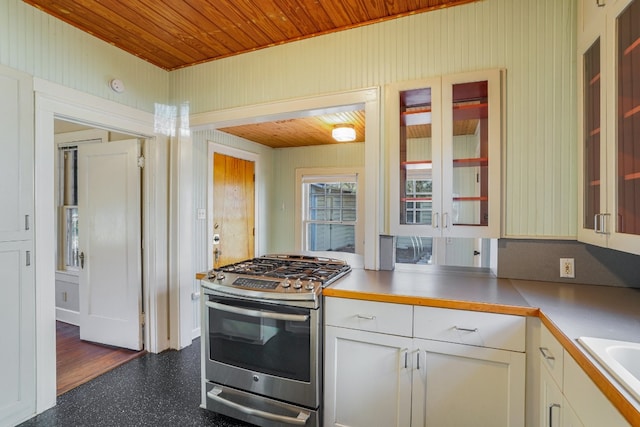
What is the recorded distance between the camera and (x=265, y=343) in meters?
1.91

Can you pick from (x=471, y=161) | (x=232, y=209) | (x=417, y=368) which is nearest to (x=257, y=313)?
(x=417, y=368)

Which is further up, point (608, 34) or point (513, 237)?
point (608, 34)

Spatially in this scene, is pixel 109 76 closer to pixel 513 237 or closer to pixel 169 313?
pixel 169 313

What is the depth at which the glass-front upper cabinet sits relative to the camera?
1.97 metres

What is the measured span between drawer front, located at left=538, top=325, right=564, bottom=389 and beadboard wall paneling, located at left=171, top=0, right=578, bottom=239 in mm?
761

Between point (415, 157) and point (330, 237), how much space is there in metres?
3.11

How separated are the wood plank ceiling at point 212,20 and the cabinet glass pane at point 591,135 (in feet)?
2.71

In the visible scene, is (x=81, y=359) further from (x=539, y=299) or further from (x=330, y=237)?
(x=539, y=299)

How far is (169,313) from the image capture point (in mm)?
3049

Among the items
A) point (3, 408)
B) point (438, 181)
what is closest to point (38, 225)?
point (3, 408)

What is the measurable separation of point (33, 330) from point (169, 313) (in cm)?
107

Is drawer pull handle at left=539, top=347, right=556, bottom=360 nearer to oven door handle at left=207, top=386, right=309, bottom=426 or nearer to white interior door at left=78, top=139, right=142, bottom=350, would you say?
oven door handle at left=207, top=386, right=309, bottom=426

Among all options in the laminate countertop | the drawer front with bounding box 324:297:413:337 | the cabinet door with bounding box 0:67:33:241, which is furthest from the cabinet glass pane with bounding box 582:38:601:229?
the cabinet door with bounding box 0:67:33:241

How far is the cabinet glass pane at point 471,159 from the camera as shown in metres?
2.00
